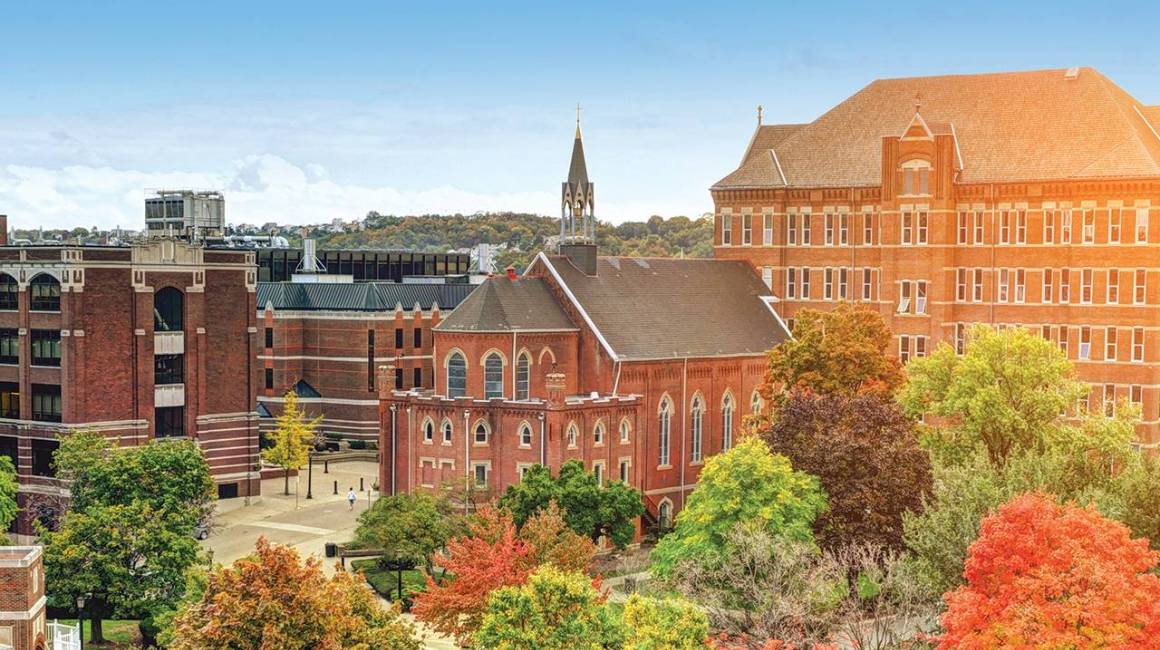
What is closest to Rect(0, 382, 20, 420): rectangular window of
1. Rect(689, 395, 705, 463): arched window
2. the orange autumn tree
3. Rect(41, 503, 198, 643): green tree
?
Rect(41, 503, 198, 643): green tree

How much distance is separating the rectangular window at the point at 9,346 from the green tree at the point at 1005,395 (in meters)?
48.4

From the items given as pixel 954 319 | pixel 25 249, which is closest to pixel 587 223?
pixel 954 319

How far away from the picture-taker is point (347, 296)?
11575 centimetres

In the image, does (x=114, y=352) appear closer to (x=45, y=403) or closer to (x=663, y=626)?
(x=45, y=403)

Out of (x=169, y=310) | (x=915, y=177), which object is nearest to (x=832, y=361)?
(x=915, y=177)

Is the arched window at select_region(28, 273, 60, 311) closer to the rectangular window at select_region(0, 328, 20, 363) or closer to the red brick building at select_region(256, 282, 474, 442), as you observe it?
the rectangular window at select_region(0, 328, 20, 363)

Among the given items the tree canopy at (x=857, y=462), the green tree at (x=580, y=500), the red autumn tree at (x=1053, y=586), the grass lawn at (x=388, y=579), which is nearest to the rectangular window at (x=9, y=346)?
the grass lawn at (x=388, y=579)

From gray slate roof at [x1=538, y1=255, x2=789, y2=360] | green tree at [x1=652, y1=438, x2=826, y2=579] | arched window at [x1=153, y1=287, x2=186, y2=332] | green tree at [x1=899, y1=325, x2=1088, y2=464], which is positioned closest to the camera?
green tree at [x1=652, y1=438, x2=826, y2=579]

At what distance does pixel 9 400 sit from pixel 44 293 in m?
6.49

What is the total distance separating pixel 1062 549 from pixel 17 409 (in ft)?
197

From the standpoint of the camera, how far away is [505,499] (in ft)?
223

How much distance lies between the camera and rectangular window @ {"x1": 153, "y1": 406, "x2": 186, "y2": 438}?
86375mm

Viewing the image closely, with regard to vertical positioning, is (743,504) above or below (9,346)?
below

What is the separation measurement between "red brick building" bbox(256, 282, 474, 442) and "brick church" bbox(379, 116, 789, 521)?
27.7 m
